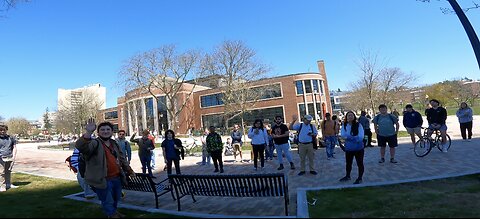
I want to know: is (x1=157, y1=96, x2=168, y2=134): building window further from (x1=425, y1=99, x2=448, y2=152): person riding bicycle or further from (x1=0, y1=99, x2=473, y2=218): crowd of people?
(x1=425, y1=99, x2=448, y2=152): person riding bicycle

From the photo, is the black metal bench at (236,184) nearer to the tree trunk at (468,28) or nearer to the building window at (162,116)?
the tree trunk at (468,28)

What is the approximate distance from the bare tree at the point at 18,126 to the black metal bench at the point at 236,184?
349 feet

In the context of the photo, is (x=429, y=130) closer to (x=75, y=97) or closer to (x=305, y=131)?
(x=305, y=131)

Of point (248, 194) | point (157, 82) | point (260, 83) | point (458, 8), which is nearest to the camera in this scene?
point (248, 194)

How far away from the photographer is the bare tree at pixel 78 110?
58.8 metres

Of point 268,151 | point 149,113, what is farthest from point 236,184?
point 149,113

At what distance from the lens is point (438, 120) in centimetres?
1090

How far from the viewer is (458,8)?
23.3ft

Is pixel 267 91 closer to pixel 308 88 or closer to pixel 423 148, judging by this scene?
pixel 308 88

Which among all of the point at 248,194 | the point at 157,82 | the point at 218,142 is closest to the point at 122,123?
the point at 157,82

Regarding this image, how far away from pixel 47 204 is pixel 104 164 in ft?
9.80

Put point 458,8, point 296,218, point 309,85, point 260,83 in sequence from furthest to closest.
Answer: point 309,85 → point 260,83 → point 458,8 → point 296,218

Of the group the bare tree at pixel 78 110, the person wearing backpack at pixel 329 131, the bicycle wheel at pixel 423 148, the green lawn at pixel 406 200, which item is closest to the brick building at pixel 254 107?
the bare tree at pixel 78 110

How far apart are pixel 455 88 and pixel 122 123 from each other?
2610 inches
